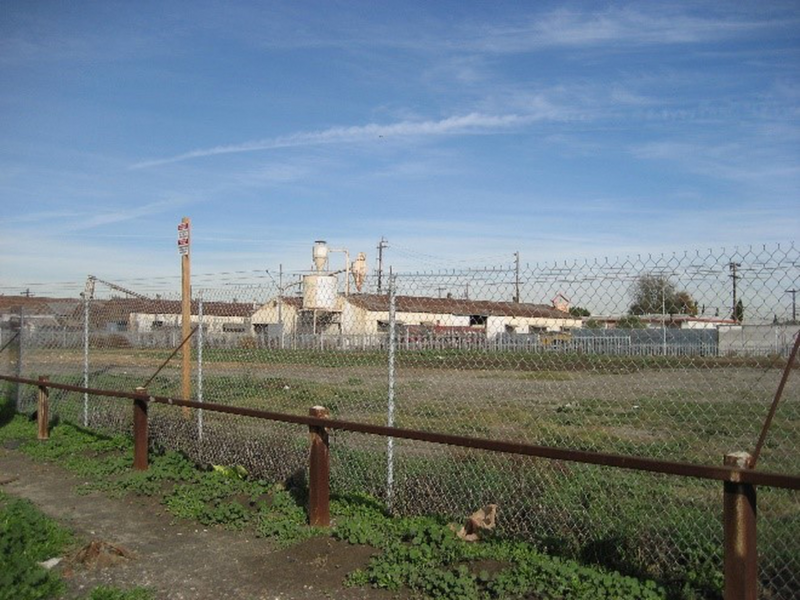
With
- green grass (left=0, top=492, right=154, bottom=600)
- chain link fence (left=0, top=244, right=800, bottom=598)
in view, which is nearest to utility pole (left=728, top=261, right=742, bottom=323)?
chain link fence (left=0, top=244, right=800, bottom=598)

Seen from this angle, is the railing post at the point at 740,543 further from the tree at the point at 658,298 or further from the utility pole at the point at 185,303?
the utility pole at the point at 185,303

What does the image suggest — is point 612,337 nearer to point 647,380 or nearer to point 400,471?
point 647,380

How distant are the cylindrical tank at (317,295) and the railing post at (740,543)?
5015 mm

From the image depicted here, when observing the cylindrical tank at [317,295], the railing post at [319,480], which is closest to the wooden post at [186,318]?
the cylindrical tank at [317,295]

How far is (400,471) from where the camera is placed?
690 cm

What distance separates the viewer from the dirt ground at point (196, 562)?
16.5 ft

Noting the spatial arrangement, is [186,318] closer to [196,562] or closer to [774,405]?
[196,562]

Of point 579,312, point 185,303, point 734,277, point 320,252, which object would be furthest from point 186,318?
point 320,252

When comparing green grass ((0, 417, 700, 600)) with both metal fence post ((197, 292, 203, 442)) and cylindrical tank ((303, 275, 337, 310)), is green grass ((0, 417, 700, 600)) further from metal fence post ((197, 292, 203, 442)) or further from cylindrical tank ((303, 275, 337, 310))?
cylindrical tank ((303, 275, 337, 310))

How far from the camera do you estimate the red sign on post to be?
Answer: 10000 millimetres

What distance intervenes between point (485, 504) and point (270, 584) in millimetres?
1700

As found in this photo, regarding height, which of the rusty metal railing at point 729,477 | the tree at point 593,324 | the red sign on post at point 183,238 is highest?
the red sign on post at point 183,238

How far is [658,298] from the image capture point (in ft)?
15.0

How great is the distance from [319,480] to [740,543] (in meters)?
3.21
